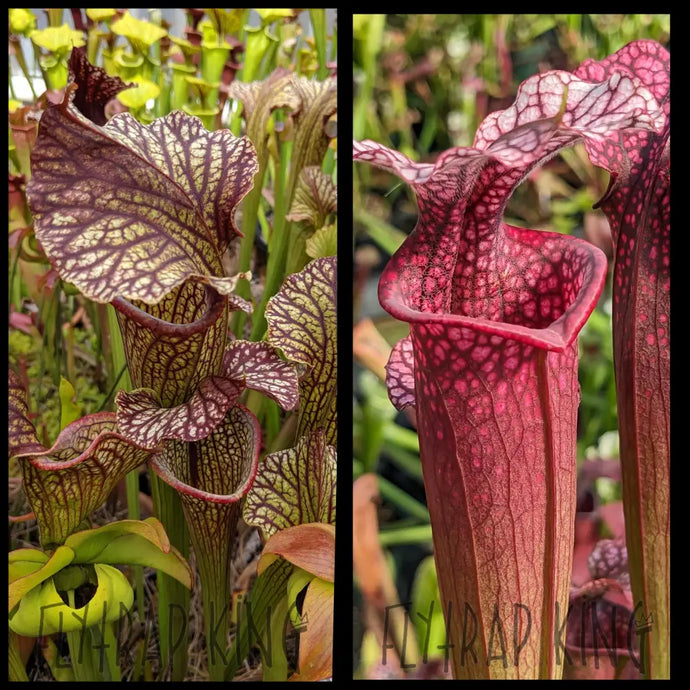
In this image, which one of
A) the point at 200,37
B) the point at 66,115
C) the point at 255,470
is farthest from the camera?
the point at 200,37

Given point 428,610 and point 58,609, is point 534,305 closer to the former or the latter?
point 428,610

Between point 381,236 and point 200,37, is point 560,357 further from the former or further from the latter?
point 200,37

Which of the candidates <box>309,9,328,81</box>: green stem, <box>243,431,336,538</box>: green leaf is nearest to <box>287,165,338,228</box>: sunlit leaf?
<box>309,9,328,81</box>: green stem

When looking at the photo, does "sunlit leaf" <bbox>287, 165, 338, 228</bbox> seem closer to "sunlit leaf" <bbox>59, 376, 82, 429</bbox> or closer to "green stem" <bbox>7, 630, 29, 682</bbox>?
"sunlit leaf" <bbox>59, 376, 82, 429</bbox>

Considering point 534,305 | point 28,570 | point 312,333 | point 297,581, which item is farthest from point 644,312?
point 28,570
